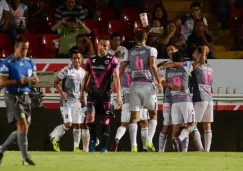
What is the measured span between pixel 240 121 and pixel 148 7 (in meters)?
5.86

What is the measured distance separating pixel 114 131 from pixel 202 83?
2927mm

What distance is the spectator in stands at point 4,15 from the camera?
78.6 ft

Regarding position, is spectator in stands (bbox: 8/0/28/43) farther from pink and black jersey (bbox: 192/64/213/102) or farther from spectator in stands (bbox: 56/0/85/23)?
pink and black jersey (bbox: 192/64/213/102)

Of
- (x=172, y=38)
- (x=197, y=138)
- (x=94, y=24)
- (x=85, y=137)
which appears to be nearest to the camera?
(x=85, y=137)

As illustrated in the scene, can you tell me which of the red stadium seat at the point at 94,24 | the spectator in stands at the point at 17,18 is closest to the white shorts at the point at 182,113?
the red stadium seat at the point at 94,24

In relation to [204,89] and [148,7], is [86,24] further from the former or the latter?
[204,89]

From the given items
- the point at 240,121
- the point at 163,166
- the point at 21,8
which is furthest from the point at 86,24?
the point at 163,166

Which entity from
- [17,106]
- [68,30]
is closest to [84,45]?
[68,30]

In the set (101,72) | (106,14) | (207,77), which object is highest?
(106,14)

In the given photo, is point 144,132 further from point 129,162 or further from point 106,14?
point 106,14

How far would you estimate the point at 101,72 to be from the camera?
61.0ft

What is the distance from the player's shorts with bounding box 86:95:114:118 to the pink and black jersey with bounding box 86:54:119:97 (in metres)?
0.09

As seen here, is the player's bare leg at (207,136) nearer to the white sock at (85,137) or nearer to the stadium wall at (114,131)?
the stadium wall at (114,131)

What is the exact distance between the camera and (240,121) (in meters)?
23.2
